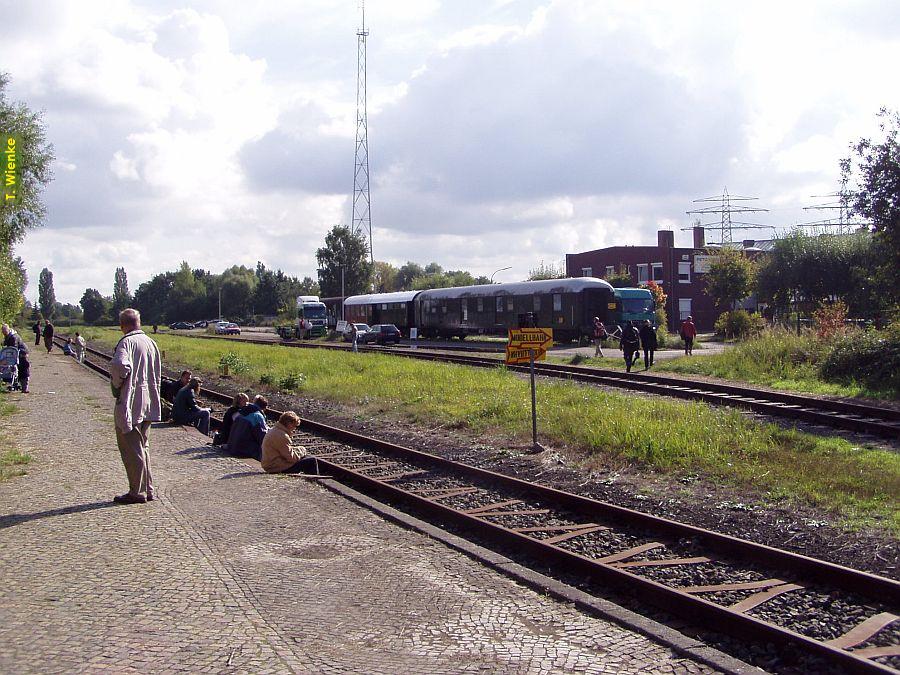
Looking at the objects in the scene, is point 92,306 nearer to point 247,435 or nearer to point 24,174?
point 24,174

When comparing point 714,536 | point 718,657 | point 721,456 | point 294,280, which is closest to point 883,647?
point 718,657

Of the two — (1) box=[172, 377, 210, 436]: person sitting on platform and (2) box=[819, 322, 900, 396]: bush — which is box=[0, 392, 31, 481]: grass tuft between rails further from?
(2) box=[819, 322, 900, 396]: bush

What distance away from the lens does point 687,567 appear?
264 inches

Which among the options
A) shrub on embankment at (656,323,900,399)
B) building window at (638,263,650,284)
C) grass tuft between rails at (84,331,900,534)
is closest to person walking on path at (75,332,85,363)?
grass tuft between rails at (84,331,900,534)

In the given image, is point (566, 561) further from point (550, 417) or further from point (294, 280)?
point (294, 280)

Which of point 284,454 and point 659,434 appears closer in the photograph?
point 284,454

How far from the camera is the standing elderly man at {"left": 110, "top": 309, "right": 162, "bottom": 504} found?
7859 millimetres

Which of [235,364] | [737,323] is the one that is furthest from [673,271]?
[235,364]

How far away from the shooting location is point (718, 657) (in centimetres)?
465

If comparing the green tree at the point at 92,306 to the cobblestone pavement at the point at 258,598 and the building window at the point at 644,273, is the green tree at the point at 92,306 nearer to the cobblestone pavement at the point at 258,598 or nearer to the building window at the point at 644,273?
the building window at the point at 644,273

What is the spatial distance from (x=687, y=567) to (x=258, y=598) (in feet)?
11.0

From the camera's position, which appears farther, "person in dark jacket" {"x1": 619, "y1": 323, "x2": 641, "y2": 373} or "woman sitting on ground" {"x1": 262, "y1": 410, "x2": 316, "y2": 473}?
"person in dark jacket" {"x1": 619, "y1": 323, "x2": 641, "y2": 373}

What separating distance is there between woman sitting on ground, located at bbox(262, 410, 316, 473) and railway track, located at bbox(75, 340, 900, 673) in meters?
0.90

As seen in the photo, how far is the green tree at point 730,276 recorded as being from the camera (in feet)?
173
